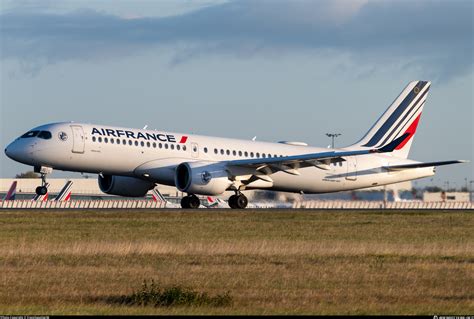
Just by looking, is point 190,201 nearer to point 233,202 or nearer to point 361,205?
point 233,202

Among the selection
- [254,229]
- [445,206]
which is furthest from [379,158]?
[254,229]

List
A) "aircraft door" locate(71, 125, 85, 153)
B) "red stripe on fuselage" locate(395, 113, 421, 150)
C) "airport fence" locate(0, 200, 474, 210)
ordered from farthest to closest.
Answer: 1. "red stripe on fuselage" locate(395, 113, 421, 150)
2. "airport fence" locate(0, 200, 474, 210)
3. "aircraft door" locate(71, 125, 85, 153)

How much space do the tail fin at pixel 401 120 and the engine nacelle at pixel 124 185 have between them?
51.0 ft

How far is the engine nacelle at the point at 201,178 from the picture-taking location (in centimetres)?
5338

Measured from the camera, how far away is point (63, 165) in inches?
2052

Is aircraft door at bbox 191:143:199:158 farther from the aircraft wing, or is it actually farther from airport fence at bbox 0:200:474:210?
airport fence at bbox 0:200:474:210

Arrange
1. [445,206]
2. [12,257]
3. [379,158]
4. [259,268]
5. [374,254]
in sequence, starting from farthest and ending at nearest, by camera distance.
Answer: [445,206] < [379,158] < [374,254] < [12,257] < [259,268]

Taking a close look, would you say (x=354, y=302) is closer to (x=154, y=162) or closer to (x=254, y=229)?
(x=254, y=229)

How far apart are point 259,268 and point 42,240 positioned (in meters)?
10.5

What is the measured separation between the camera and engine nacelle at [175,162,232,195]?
175ft

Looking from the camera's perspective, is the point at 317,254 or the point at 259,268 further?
the point at 317,254

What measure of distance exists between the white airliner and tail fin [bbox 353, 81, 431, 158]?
7 cm

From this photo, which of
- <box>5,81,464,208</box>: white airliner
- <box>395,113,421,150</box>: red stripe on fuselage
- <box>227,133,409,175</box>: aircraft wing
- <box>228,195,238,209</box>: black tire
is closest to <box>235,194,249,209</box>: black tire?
<box>5,81,464,208</box>: white airliner

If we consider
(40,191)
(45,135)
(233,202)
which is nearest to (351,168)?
(233,202)
